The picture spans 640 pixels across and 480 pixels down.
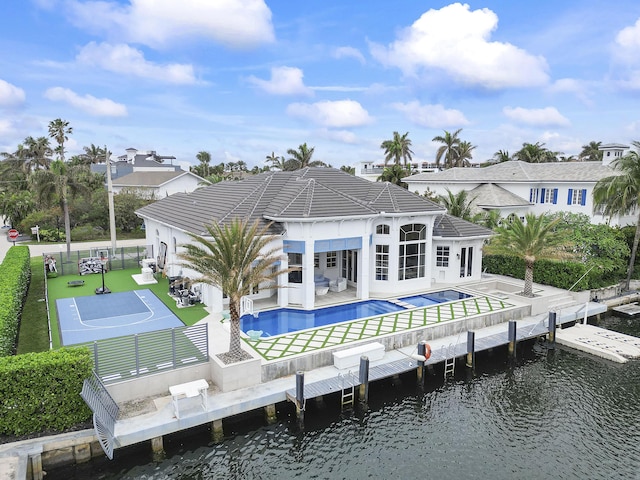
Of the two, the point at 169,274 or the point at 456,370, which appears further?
the point at 169,274

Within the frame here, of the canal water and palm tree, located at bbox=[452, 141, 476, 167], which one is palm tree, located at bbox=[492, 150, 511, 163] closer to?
palm tree, located at bbox=[452, 141, 476, 167]

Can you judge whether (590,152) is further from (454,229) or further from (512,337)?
(512,337)

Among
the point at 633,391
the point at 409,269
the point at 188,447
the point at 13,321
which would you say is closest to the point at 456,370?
the point at 633,391

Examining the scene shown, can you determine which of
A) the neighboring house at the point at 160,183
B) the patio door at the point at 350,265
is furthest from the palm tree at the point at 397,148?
the patio door at the point at 350,265

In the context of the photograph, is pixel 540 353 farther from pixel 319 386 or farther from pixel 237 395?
pixel 237 395

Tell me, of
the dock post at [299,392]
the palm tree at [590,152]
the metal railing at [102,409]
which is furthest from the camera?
the palm tree at [590,152]

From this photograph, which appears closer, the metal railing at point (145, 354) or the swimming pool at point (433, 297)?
the metal railing at point (145, 354)

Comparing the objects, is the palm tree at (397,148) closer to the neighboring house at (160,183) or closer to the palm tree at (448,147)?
the palm tree at (448,147)

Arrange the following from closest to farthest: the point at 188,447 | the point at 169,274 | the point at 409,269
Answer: the point at 188,447
the point at 409,269
the point at 169,274
